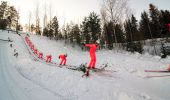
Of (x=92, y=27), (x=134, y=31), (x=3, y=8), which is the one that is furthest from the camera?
(x=3, y=8)

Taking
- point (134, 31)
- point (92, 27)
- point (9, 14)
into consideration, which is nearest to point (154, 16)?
point (134, 31)

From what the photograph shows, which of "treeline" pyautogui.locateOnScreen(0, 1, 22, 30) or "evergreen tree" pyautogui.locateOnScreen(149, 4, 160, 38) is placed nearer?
"evergreen tree" pyautogui.locateOnScreen(149, 4, 160, 38)

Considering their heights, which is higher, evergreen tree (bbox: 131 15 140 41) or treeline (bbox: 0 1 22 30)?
treeline (bbox: 0 1 22 30)

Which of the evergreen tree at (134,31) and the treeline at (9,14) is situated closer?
the evergreen tree at (134,31)

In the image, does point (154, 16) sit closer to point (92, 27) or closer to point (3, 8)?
point (92, 27)

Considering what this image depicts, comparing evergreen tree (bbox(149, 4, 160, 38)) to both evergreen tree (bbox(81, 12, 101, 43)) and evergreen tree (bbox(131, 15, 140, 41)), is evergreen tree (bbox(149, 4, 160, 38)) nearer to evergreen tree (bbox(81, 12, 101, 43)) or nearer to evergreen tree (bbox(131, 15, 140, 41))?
evergreen tree (bbox(131, 15, 140, 41))

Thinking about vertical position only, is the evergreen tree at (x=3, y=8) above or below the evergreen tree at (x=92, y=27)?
above

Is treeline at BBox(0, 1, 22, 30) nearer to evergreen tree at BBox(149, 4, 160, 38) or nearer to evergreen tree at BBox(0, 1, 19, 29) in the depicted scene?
evergreen tree at BBox(0, 1, 19, 29)

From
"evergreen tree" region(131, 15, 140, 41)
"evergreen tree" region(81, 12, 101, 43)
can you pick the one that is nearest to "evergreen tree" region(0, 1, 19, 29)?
"evergreen tree" region(81, 12, 101, 43)

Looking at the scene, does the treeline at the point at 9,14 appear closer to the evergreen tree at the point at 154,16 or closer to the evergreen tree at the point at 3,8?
the evergreen tree at the point at 3,8

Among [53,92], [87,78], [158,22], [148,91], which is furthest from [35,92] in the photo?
[158,22]

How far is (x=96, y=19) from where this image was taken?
43.2 meters

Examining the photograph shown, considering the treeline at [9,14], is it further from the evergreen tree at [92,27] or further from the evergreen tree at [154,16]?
the evergreen tree at [154,16]

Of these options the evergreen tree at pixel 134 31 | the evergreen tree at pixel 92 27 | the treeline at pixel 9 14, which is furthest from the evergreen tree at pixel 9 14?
the evergreen tree at pixel 134 31
